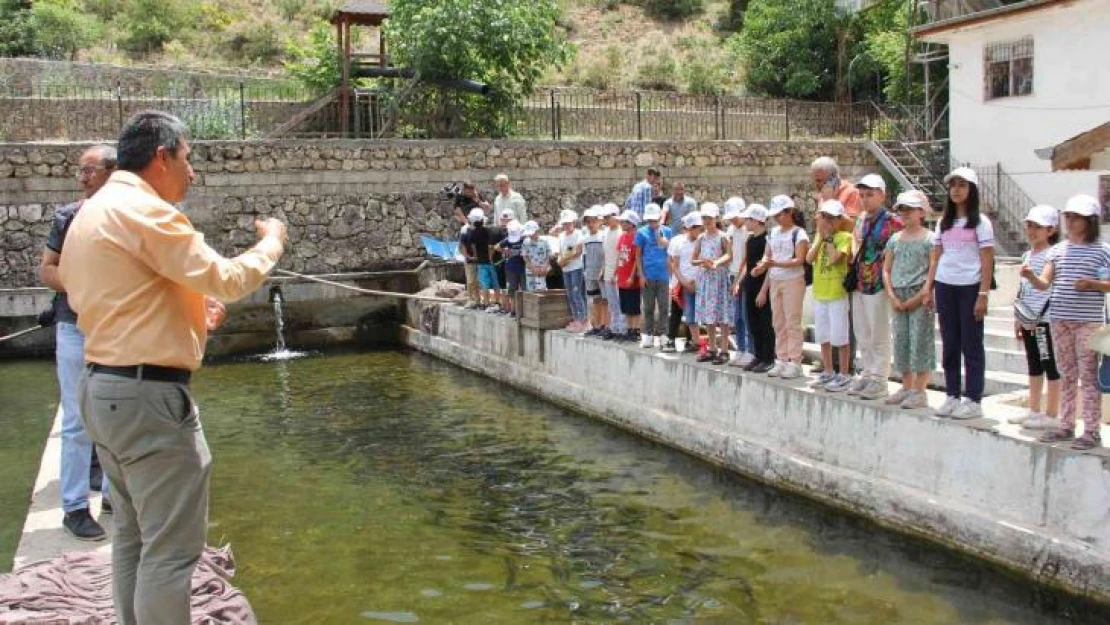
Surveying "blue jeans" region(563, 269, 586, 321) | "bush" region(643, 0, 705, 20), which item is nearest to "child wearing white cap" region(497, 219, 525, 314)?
"blue jeans" region(563, 269, 586, 321)

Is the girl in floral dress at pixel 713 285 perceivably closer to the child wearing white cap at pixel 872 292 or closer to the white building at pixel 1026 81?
the child wearing white cap at pixel 872 292

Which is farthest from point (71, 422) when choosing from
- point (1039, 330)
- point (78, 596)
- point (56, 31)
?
point (56, 31)

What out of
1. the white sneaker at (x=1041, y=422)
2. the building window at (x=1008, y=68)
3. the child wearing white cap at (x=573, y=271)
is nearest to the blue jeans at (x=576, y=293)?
the child wearing white cap at (x=573, y=271)

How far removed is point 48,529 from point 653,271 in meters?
7.08

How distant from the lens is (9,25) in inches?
1180

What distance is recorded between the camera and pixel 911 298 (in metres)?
7.98

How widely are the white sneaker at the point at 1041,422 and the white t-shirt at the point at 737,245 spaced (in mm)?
3614

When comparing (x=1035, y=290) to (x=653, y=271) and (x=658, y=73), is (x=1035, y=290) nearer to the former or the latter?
(x=653, y=271)

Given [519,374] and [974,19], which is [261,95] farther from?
[974,19]

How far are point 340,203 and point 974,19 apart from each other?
42.5 ft

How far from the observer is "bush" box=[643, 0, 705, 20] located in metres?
42.6

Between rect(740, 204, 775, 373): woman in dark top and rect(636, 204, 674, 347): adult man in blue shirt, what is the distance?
174cm

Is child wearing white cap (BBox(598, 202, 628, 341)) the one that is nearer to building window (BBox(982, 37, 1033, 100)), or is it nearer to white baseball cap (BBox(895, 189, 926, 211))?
white baseball cap (BBox(895, 189, 926, 211))

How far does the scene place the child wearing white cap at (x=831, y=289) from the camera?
342 inches
